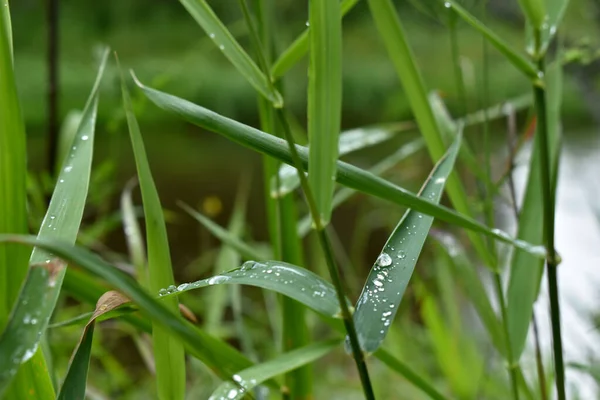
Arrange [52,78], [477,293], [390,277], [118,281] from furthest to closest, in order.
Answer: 1. [52,78]
2. [477,293]
3. [390,277]
4. [118,281]

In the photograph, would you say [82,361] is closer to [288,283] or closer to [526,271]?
[288,283]

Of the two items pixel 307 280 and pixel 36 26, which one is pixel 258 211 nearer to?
pixel 307 280

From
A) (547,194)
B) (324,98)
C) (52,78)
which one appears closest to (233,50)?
(324,98)

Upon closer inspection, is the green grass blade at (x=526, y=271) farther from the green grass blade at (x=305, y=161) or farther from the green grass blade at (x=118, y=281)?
the green grass blade at (x=118, y=281)

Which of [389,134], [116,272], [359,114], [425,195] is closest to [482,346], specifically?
[389,134]

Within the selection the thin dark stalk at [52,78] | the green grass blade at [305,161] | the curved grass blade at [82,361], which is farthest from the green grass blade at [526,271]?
the thin dark stalk at [52,78]
